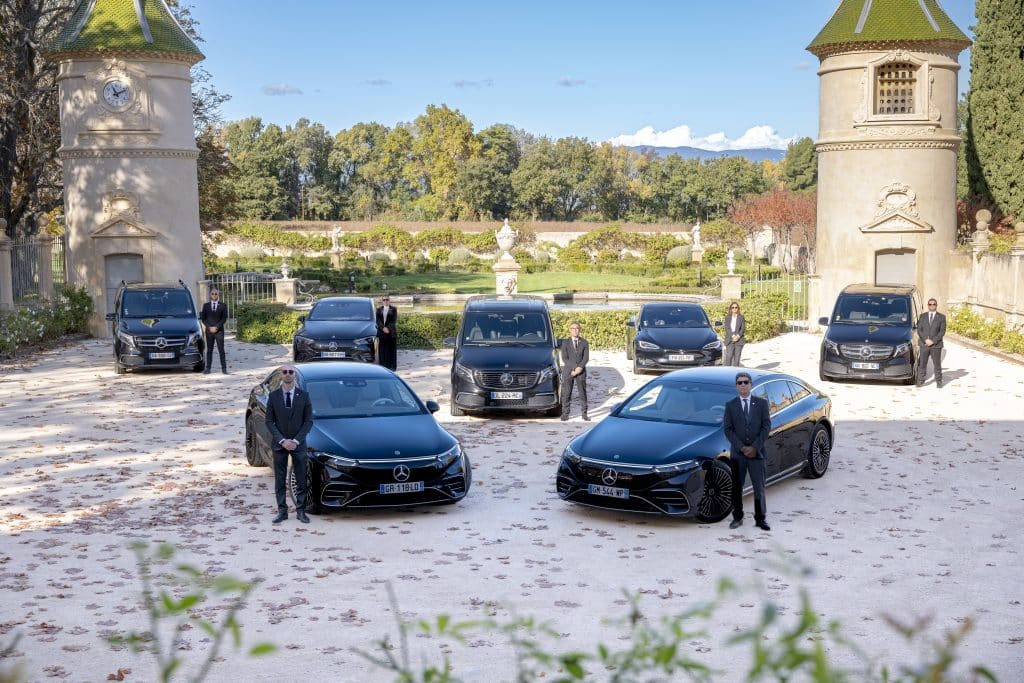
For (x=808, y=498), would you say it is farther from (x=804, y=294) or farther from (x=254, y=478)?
(x=804, y=294)

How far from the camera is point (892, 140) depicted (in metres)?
32.8

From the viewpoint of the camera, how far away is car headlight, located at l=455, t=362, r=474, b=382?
1898 centimetres

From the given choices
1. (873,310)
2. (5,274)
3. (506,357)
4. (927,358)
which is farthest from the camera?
(5,274)

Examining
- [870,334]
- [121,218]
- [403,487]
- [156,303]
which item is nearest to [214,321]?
[156,303]

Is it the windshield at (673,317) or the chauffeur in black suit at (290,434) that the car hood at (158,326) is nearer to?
the windshield at (673,317)

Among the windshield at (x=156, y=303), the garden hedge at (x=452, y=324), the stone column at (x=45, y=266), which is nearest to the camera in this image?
the windshield at (x=156, y=303)

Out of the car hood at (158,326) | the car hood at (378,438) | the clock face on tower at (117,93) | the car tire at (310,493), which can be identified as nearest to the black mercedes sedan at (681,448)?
the car hood at (378,438)

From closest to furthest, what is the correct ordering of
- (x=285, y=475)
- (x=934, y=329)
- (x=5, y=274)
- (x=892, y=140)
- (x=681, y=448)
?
(x=681, y=448) < (x=285, y=475) < (x=934, y=329) < (x=5, y=274) < (x=892, y=140)

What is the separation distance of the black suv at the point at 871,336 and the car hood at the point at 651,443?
10.9m

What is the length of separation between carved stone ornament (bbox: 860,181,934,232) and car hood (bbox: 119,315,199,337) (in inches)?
771

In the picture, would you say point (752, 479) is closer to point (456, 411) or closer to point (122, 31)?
point (456, 411)

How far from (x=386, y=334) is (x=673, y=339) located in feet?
19.8

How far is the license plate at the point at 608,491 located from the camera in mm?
12109

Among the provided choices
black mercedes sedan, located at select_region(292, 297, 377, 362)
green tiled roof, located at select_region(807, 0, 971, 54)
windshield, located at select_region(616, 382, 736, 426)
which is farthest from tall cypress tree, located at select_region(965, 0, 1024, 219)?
windshield, located at select_region(616, 382, 736, 426)
